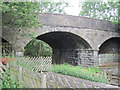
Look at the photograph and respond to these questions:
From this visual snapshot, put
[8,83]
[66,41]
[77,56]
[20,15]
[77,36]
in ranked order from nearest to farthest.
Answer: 1. [8,83]
2. [20,15]
3. [77,36]
4. [77,56]
5. [66,41]

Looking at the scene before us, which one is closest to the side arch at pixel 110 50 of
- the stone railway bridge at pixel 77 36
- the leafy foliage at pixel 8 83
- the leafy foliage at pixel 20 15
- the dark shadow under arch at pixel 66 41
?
the stone railway bridge at pixel 77 36

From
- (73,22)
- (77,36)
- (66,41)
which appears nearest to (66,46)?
(66,41)

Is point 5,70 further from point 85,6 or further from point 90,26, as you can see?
point 85,6

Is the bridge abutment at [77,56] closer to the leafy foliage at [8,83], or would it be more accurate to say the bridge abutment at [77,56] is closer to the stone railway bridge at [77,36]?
the stone railway bridge at [77,36]

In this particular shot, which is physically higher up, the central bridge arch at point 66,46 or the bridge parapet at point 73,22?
the bridge parapet at point 73,22

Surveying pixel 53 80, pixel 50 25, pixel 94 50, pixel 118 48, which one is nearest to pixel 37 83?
pixel 53 80

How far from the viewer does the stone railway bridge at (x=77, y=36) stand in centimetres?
856

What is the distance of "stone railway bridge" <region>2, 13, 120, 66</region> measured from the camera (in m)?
8.56

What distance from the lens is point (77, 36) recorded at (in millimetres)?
10094

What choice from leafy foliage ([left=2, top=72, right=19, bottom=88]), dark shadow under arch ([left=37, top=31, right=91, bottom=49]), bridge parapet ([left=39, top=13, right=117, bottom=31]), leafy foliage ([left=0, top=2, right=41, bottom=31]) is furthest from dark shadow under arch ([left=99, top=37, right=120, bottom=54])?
leafy foliage ([left=2, top=72, right=19, bottom=88])

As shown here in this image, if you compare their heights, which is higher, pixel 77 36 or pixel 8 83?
pixel 77 36

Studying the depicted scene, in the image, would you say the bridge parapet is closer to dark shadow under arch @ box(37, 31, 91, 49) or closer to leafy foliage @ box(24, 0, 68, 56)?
dark shadow under arch @ box(37, 31, 91, 49)

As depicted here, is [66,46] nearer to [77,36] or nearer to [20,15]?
[77,36]

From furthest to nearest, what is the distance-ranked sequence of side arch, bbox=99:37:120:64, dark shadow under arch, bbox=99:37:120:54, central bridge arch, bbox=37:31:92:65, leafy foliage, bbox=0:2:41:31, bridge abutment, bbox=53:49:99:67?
dark shadow under arch, bbox=99:37:120:54, side arch, bbox=99:37:120:64, central bridge arch, bbox=37:31:92:65, bridge abutment, bbox=53:49:99:67, leafy foliage, bbox=0:2:41:31
